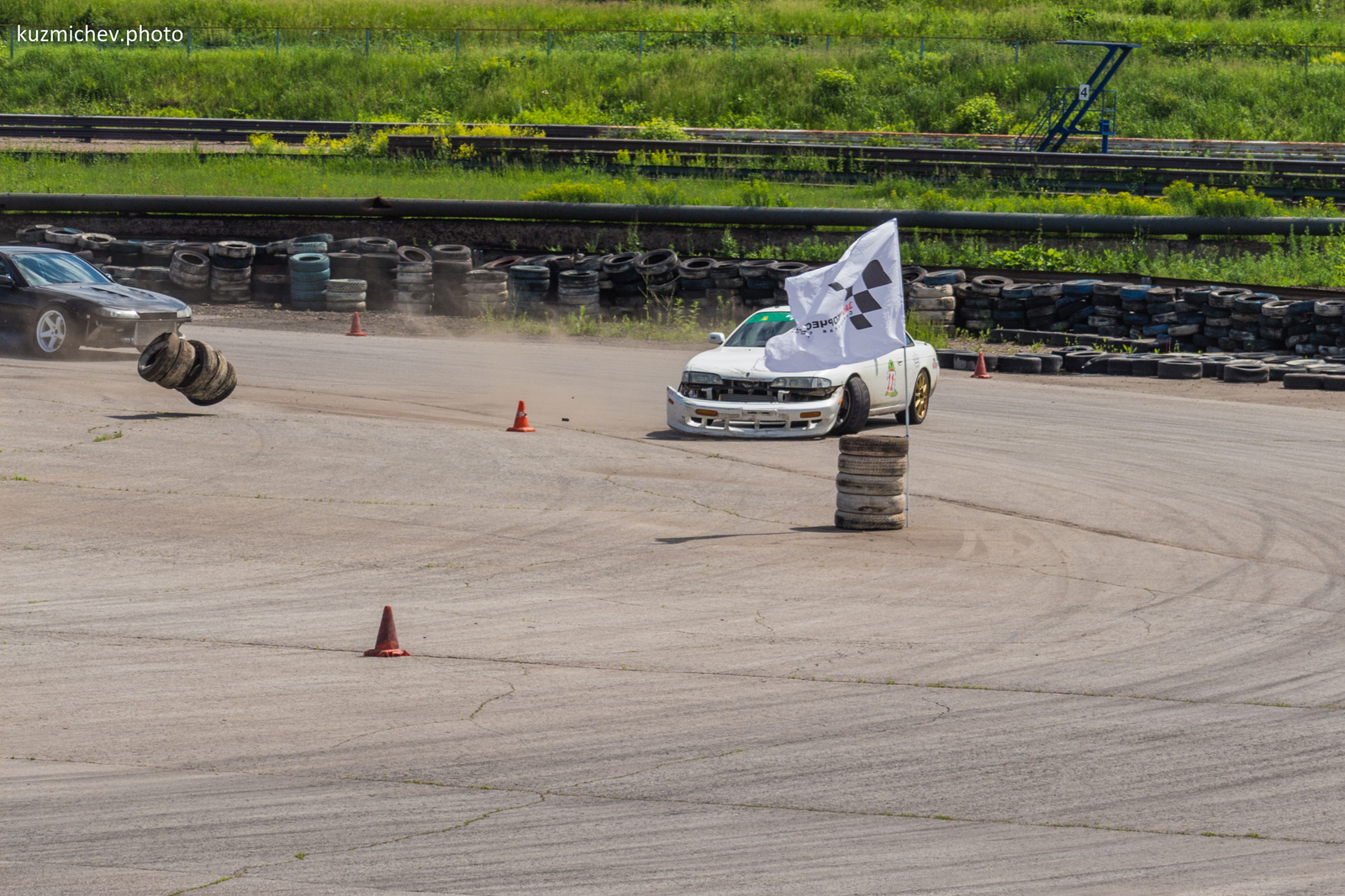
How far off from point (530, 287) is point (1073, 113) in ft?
83.0

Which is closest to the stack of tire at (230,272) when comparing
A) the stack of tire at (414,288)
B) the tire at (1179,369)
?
the stack of tire at (414,288)

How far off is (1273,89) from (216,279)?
33819 millimetres

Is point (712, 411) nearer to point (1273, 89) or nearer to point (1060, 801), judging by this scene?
point (1060, 801)

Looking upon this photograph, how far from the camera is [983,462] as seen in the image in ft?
47.2

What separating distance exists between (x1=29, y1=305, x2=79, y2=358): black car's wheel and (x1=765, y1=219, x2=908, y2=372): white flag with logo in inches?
455

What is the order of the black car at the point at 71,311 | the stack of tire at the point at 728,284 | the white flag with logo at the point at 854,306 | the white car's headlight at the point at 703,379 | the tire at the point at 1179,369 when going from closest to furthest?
the white flag with logo at the point at 854,306 < the white car's headlight at the point at 703,379 < the black car at the point at 71,311 < the tire at the point at 1179,369 < the stack of tire at the point at 728,284

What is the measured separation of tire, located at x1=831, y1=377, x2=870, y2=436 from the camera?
15.5 meters

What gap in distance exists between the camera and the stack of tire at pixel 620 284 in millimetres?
26219

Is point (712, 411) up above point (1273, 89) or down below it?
below

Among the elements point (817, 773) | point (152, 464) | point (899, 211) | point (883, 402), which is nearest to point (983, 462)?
point (883, 402)

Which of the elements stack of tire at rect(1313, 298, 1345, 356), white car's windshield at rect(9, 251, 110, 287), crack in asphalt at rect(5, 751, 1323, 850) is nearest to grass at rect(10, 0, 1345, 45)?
stack of tire at rect(1313, 298, 1345, 356)

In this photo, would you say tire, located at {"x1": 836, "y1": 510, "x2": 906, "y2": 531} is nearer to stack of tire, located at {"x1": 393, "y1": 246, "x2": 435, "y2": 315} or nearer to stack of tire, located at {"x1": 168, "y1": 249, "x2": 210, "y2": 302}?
stack of tire, located at {"x1": 393, "y1": 246, "x2": 435, "y2": 315}

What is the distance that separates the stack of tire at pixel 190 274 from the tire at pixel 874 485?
1845 cm

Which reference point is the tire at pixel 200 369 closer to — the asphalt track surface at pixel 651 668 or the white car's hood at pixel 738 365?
the asphalt track surface at pixel 651 668
